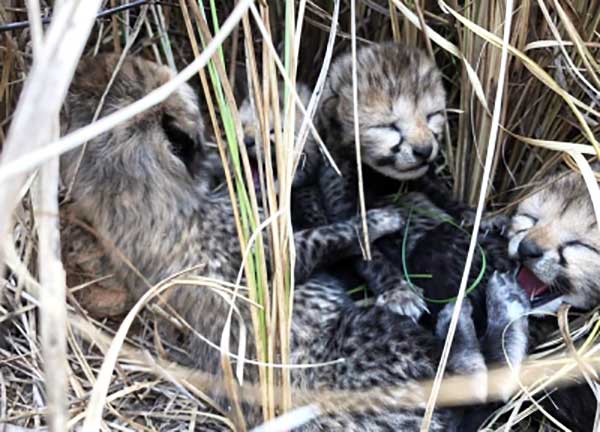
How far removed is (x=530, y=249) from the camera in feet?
7.43

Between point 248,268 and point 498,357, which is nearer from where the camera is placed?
point 248,268

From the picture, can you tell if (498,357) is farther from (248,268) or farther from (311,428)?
(248,268)

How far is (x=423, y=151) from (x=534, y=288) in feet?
1.69

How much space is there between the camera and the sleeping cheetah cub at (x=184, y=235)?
2.27m

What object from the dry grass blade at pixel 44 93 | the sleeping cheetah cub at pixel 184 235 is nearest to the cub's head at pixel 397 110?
the sleeping cheetah cub at pixel 184 235

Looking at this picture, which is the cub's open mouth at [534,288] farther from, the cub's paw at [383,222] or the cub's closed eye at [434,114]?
the cub's closed eye at [434,114]

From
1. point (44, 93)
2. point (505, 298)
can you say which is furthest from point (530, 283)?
point (44, 93)

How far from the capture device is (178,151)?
8.00 ft

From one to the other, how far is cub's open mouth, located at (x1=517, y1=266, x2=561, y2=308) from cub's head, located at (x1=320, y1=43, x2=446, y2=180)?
0.43 metres

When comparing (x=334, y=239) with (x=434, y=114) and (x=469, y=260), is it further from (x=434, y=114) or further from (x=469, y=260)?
(x=469, y=260)

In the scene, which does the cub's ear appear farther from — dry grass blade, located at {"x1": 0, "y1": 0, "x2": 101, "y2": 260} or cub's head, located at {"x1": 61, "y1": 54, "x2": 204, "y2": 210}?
dry grass blade, located at {"x1": 0, "y1": 0, "x2": 101, "y2": 260}

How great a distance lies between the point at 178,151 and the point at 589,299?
122 centimetres

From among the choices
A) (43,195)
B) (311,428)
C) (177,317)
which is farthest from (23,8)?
(43,195)

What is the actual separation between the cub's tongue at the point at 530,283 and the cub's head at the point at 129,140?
40.1 inches
